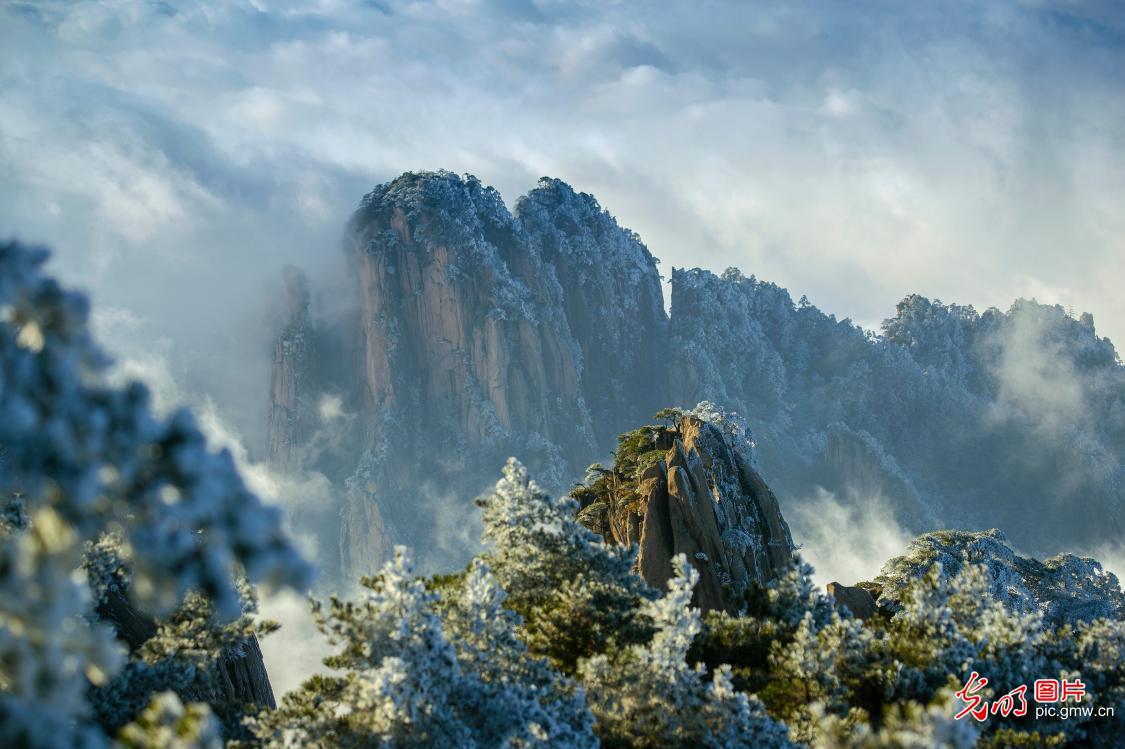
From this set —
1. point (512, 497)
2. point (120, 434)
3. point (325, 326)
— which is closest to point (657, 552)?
point (512, 497)

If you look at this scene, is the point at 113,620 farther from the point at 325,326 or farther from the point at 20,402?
the point at 325,326

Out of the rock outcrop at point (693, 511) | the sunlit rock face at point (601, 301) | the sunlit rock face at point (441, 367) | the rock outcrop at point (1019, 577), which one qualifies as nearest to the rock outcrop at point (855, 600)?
the rock outcrop at point (693, 511)

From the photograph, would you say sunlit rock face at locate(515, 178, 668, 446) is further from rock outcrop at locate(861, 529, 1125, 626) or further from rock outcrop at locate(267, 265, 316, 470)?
rock outcrop at locate(861, 529, 1125, 626)

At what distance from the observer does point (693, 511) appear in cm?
3825

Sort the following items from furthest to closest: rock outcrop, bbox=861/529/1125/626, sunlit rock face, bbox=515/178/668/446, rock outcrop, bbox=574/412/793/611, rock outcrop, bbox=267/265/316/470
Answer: sunlit rock face, bbox=515/178/668/446 → rock outcrop, bbox=267/265/316/470 → rock outcrop, bbox=861/529/1125/626 → rock outcrop, bbox=574/412/793/611

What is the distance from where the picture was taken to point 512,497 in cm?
2448

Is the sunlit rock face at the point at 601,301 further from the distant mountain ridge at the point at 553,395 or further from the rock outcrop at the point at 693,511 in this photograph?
the rock outcrop at the point at 693,511

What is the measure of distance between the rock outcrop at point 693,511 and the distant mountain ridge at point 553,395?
9598cm

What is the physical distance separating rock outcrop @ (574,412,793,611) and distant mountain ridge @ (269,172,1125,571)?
9598 centimetres

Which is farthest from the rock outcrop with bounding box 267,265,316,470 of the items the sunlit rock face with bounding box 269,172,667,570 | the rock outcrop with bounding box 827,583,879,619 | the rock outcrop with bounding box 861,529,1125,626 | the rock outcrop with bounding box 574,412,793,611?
the rock outcrop with bounding box 827,583,879,619

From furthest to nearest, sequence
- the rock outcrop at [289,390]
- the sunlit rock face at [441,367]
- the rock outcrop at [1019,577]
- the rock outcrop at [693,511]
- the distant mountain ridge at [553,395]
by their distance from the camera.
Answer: the rock outcrop at [289,390] < the distant mountain ridge at [553,395] < the sunlit rock face at [441,367] < the rock outcrop at [1019,577] < the rock outcrop at [693,511]

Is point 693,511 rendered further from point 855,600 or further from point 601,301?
point 601,301

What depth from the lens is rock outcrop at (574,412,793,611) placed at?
121ft

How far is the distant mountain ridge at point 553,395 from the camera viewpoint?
493 feet
